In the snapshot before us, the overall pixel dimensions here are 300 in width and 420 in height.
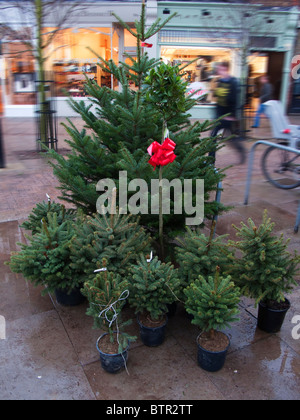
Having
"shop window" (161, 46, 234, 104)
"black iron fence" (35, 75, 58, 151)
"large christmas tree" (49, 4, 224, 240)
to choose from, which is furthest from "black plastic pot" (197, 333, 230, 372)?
"shop window" (161, 46, 234, 104)

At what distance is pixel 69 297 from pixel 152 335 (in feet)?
3.68

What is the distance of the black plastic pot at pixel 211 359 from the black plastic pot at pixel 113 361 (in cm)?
65

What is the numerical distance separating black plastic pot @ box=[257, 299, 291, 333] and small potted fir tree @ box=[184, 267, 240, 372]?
0.55 m

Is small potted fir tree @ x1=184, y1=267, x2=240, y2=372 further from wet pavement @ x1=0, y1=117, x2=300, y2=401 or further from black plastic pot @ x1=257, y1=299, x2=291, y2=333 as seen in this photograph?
black plastic pot @ x1=257, y1=299, x2=291, y2=333

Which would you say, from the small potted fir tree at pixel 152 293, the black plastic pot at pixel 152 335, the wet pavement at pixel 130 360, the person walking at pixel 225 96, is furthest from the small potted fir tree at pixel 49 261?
the person walking at pixel 225 96

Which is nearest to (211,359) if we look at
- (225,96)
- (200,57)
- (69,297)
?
(69,297)

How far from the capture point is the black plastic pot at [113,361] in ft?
10.9

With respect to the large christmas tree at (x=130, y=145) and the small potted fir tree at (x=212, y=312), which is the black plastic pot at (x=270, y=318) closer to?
the small potted fir tree at (x=212, y=312)

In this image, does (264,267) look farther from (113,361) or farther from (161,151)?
(113,361)

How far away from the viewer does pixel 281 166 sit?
7.90 meters

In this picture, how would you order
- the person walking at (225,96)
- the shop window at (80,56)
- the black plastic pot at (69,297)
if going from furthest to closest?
the shop window at (80,56)
the person walking at (225,96)
the black plastic pot at (69,297)

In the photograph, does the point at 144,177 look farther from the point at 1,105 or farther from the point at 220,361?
the point at 1,105

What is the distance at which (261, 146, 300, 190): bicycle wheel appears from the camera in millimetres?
7730
